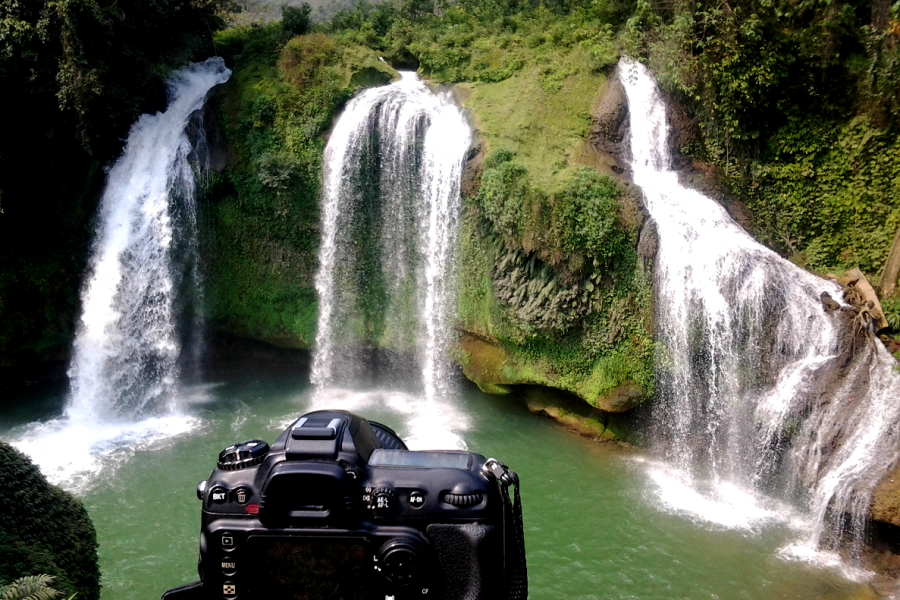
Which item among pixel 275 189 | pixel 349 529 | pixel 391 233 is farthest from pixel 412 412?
pixel 349 529

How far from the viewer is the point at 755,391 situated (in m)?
8.96

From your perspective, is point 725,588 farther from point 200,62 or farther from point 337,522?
point 200,62

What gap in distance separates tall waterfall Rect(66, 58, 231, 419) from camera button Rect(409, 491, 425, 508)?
9.42m

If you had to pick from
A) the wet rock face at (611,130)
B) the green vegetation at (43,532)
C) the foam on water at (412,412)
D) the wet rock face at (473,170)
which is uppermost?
the wet rock face at (611,130)

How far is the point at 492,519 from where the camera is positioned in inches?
114

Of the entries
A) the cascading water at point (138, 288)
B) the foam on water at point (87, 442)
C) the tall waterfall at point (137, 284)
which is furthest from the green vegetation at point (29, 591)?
the tall waterfall at point (137, 284)

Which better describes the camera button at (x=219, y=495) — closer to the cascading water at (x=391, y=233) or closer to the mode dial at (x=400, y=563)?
the mode dial at (x=400, y=563)

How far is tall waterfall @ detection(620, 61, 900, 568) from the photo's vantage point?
26.0 feet

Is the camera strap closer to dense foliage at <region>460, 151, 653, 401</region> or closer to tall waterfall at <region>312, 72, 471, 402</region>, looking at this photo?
dense foliage at <region>460, 151, 653, 401</region>

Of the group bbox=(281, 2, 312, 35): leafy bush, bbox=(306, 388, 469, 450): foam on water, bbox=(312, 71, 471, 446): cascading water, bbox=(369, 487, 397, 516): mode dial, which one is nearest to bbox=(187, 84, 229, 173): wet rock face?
bbox=(312, 71, 471, 446): cascading water

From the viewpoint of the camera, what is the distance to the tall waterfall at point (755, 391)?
7.93 meters

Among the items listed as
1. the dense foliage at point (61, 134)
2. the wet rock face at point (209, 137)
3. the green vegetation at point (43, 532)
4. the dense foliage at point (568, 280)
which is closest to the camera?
the green vegetation at point (43, 532)

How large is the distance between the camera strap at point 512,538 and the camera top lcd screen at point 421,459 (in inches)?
4.3

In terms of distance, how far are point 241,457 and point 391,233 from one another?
8.73 metres
